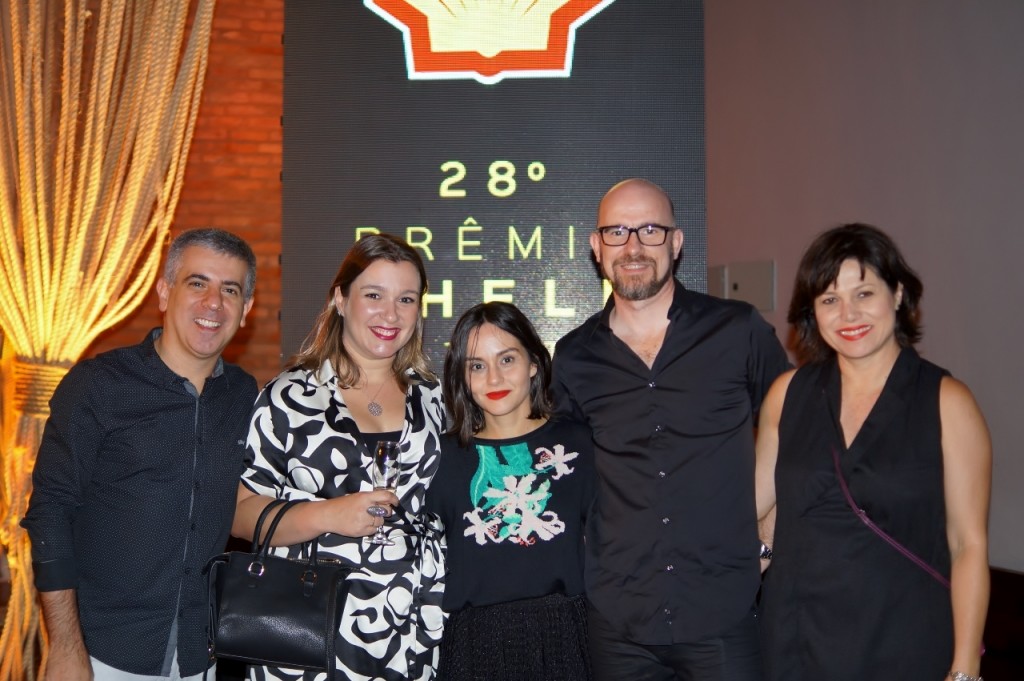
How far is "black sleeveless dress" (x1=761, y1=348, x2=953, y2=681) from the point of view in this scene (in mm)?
2102

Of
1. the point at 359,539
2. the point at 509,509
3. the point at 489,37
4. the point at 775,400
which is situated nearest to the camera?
the point at 359,539

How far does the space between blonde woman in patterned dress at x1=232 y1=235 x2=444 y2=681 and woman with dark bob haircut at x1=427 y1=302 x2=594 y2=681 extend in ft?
0.22

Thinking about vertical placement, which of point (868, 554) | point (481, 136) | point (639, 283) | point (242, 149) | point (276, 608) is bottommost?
point (276, 608)

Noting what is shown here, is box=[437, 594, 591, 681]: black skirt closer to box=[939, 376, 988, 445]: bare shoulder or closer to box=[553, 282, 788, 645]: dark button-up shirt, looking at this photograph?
box=[553, 282, 788, 645]: dark button-up shirt

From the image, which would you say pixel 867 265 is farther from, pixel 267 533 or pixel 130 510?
pixel 130 510

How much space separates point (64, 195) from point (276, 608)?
80.8 inches

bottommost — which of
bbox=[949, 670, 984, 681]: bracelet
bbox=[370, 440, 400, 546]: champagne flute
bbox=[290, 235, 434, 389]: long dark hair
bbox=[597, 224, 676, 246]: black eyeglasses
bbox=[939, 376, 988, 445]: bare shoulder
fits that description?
bbox=[949, 670, 984, 681]: bracelet

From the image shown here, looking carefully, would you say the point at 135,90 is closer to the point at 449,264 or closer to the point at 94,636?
the point at 449,264

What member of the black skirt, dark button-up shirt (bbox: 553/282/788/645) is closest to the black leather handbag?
the black skirt

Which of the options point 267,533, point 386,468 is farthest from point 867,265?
point 267,533

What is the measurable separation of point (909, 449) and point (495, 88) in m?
2.16

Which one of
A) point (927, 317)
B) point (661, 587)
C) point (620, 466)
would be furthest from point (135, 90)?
point (927, 317)

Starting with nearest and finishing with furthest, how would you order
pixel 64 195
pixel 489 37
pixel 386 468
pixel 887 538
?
pixel 386 468
pixel 887 538
pixel 64 195
pixel 489 37

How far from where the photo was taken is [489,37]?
3592 mm
